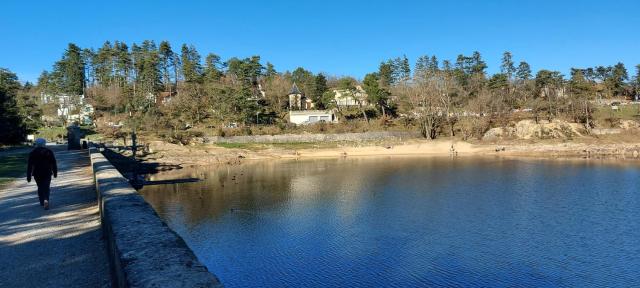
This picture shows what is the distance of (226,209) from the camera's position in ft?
61.0

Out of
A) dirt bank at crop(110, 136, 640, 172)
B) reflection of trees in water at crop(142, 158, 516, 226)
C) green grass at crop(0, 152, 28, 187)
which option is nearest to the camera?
green grass at crop(0, 152, 28, 187)

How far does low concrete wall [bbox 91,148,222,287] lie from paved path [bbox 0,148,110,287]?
0.59 m

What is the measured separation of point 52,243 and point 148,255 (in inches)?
139

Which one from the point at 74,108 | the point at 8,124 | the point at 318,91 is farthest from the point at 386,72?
the point at 8,124

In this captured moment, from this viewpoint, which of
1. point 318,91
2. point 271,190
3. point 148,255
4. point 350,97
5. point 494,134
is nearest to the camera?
point 148,255

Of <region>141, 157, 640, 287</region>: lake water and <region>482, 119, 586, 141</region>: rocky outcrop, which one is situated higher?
<region>482, 119, 586, 141</region>: rocky outcrop

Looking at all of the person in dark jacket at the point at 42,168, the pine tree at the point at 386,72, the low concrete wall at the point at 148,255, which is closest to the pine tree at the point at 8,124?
the person in dark jacket at the point at 42,168

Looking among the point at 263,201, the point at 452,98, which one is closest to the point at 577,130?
the point at 452,98

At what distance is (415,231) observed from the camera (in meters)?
14.1

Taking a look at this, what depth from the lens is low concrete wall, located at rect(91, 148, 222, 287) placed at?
3746mm

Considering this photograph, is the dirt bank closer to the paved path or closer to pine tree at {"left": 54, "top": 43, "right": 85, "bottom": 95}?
the paved path

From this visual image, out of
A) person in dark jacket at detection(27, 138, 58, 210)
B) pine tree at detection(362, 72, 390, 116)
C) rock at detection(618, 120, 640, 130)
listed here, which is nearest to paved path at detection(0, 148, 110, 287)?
person in dark jacket at detection(27, 138, 58, 210)

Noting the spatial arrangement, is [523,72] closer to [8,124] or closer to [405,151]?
[405,151]

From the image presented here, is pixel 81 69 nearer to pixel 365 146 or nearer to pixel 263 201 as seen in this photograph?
pixel 365 146
